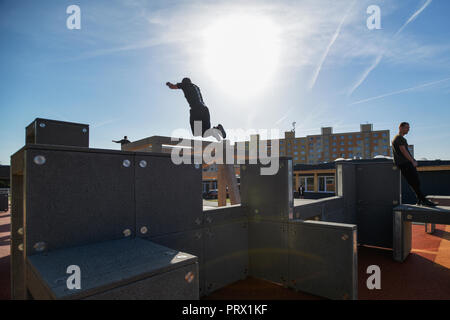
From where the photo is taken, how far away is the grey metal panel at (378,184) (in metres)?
5.67

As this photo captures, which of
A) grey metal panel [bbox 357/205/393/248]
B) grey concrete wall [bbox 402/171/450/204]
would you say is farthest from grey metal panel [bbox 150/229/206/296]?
grey concrete wall [bbox 402/171/450/204]

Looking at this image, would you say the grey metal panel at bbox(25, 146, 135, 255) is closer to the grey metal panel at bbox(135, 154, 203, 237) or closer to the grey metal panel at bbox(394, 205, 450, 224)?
the grey metal panel at bbox(135, 154, 203, 237)

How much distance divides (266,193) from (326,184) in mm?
31681

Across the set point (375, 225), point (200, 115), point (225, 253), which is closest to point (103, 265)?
point (225, 253)

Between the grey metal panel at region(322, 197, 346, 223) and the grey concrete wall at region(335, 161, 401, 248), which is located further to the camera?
the grey concrete wall at region(335, 161, 401, 248)

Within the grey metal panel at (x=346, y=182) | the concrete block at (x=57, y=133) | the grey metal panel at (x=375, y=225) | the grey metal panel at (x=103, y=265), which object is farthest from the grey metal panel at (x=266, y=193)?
the grey metal panel at (x=375, y=225)

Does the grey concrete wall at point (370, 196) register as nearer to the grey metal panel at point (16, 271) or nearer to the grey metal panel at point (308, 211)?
the grey metal panel at point (308, 211)

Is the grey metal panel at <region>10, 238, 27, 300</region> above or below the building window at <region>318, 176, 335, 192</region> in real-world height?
above

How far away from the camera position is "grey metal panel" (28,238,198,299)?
45.3 inches

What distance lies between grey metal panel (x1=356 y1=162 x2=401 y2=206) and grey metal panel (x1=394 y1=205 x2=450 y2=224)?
60 centimetres

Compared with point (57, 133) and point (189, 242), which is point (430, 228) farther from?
point (57, 133)

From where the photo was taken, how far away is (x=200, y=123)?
427cm

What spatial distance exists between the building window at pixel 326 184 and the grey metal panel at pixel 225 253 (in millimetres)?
27721
